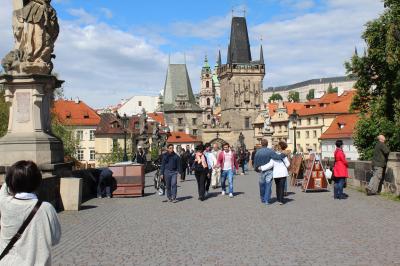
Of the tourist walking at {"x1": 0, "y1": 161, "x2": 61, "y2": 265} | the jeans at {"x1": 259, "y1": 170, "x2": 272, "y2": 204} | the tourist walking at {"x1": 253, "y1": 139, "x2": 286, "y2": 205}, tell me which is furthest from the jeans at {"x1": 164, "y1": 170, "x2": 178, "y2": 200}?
the tourist walking at {"x1": 0, "y1": 161, "x2": 61, "y2": 265}

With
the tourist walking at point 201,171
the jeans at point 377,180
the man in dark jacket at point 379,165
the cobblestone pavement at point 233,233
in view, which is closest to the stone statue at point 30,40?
the cobblestone pavement at point 233,233

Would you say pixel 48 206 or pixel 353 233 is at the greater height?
pixel 48 206

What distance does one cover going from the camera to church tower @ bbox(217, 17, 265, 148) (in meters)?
122

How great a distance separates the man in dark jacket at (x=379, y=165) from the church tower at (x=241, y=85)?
338ft

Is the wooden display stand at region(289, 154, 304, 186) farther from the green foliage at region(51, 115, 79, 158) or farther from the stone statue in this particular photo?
the green foliage at region(51, 115, 79, 158)

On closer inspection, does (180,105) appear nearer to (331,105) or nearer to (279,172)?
(331,105)

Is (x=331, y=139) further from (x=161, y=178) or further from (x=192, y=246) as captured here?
(x=192, y=246)

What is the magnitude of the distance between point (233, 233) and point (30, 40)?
7.50 meters

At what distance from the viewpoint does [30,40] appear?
13867 millimetres

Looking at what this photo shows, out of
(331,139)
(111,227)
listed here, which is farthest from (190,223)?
(331,139)

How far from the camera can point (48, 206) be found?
400 cm

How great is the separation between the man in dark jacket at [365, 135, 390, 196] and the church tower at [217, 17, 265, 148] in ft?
338

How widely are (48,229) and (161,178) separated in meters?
14.3

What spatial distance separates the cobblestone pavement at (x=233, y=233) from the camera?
294 inches
